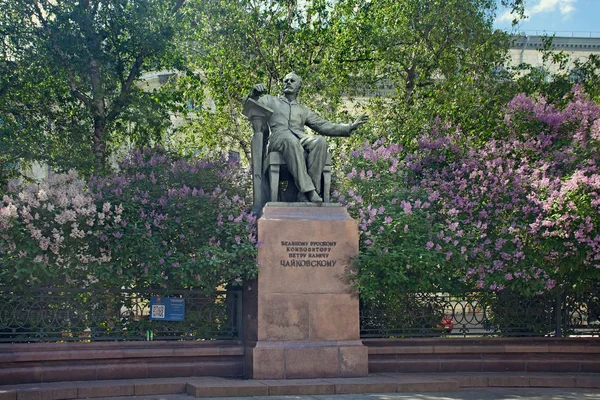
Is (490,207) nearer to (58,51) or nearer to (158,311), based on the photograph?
(158,311)

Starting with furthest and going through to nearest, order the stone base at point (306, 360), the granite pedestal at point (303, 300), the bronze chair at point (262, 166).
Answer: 1. the bronze chair at point (262, 166)
2. the granite pedestal at point (303, 300)
3. the stone base at point (306, 360)

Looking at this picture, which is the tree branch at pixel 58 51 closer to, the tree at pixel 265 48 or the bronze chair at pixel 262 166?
the tree at pixel 265 48

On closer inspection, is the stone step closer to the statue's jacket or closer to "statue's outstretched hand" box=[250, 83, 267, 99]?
the statue's jacket

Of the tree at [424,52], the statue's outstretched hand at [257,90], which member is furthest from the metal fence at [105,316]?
the tree at [424,52]

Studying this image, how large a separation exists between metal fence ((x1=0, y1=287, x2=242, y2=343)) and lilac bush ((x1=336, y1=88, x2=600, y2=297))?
7.62 ft

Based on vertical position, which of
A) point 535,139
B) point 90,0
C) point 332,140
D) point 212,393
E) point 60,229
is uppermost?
point 90,0

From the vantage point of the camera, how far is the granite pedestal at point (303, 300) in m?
11.6

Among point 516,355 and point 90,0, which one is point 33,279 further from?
point 90,0

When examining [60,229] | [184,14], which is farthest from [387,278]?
[184,14]

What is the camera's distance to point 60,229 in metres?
11.8

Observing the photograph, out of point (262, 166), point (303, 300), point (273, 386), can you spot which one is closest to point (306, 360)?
point (303, 300)

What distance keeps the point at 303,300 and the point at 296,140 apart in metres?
2.50

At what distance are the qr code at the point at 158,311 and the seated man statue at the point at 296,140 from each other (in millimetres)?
2726

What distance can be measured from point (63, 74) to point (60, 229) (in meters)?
8.32
